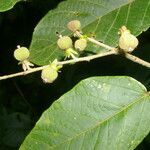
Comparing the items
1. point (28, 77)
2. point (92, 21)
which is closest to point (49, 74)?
point (92, 21)

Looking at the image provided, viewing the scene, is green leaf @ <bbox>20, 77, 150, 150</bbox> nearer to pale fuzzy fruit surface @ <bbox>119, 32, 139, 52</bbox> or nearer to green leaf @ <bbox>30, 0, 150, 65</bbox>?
pale fuzzy fruit surface @ <bbox>119, 32, 139, 52</bbox>

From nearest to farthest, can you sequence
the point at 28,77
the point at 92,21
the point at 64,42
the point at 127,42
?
1. the point at 127,42
2. the point at 64,42
3. the point at 92,21
4. the point at 28,77

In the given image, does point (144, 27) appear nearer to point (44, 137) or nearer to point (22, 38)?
point (44, 137)

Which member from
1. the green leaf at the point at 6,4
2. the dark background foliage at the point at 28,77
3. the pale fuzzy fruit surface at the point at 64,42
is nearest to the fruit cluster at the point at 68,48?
the pale fuzzy fruit surface at the point at 64,42

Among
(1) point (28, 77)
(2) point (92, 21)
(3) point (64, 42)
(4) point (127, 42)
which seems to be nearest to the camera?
(4) point (127, 42)

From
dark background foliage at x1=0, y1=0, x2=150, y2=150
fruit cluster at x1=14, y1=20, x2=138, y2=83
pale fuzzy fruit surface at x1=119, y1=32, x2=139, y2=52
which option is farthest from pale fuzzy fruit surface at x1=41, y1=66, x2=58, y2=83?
dark background foliage at x1=0, y1=0, x2=150, y2=150

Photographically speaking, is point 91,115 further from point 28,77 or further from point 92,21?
point 28,77
